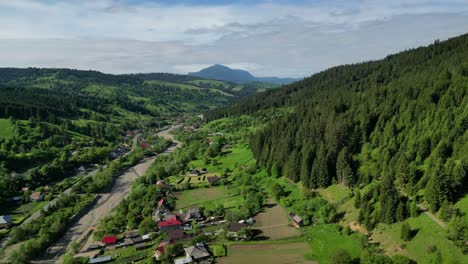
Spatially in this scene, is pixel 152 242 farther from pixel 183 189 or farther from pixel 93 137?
pixel 93 137

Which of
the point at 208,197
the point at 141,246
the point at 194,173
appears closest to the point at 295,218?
the point at 208,197

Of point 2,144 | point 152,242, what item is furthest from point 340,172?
point 2,144

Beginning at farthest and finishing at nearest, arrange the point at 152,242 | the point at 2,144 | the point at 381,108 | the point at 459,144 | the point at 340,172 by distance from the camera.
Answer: the point at 2,144
the point at 381,108
the point at 340,172
the point at 152,242
the point at 459,144

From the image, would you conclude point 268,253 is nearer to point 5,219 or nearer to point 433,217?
point 433,217

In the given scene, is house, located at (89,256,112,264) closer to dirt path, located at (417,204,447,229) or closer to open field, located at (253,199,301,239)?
open field, located at (253,199,301,239)

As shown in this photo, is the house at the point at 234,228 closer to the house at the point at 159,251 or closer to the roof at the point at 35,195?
the house at the point at 159,251

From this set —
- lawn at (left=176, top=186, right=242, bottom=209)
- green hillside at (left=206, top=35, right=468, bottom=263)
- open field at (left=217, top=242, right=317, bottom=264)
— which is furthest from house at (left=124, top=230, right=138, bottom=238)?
green hillside at (left=206, top=35, right=468, bottom=263)
